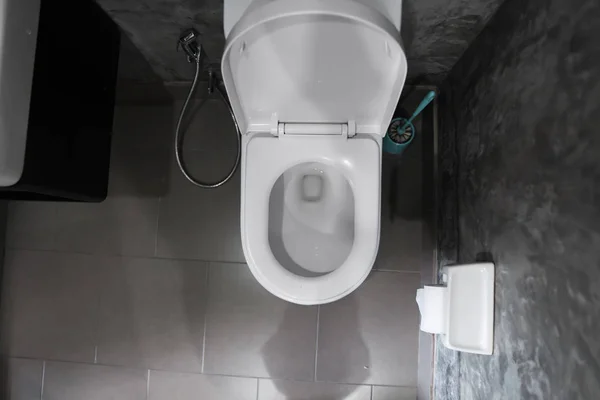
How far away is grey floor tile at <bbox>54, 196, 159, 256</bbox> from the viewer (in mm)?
1504

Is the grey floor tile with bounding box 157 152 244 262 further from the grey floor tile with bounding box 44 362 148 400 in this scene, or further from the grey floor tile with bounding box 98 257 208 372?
the grey floor tile with bounding box 44 362 148 400

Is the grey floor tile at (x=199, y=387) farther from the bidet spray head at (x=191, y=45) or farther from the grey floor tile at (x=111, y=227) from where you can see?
the bidet spray head at (x=191, y=45)

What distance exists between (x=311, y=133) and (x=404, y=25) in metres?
0.35

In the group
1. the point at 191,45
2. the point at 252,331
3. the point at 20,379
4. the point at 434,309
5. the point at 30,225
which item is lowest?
the point at 20,379

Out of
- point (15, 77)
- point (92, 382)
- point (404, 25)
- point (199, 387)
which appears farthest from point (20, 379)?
point (404, 25)

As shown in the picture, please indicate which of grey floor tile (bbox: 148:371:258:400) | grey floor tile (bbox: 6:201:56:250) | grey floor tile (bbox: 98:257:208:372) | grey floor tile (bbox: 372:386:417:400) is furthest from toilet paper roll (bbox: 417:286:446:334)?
grey floor tile (bbox: 6:201:56:250)

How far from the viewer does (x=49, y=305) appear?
59.1 inches

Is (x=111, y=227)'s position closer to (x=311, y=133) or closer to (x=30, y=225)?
(x=30, y=225)

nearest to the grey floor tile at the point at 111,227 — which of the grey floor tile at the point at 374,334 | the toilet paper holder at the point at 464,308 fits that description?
the grey floor tile at the point at 374,334

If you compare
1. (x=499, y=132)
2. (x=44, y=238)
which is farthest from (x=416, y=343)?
(x=44, y=238)

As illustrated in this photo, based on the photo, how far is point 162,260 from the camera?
1489 millimetres

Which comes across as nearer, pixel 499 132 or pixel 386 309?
pixel 499 132

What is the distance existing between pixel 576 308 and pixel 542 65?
0.40 meters

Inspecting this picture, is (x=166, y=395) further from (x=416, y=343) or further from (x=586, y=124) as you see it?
(x=586, y=124)
